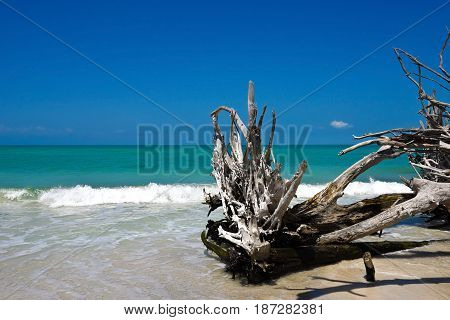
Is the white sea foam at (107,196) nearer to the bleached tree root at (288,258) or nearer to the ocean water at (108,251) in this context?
the ocean water at (108,251)

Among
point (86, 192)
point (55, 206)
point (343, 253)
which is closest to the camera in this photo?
point (343, 253)

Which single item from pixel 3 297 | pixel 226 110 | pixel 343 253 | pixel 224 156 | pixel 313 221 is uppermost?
pixel 226 110

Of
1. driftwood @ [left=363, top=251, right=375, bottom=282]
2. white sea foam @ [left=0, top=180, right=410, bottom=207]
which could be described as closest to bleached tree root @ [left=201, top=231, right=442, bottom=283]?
driftwood @ [left=363, top=251, right=375, bottom=282]

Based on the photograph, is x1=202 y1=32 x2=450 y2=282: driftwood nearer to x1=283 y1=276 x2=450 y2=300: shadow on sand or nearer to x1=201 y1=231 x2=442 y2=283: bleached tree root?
x1=201 y1=231 x2=442 y2=283: bleached tree root

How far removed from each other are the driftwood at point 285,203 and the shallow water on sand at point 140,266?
0.35 metres

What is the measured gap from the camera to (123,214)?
10859 millimetres

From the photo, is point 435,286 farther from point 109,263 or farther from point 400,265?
point 109,263

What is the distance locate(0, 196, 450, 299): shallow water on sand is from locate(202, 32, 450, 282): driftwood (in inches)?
14.0

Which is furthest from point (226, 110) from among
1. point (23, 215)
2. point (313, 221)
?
point (23, 215)

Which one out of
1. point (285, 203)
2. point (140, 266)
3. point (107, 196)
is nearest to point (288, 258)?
point (285, 203)

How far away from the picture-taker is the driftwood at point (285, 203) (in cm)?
460

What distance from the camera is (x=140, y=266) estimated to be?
5.83 m

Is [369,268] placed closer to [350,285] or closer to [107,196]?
[350,285]

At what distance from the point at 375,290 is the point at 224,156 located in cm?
299
